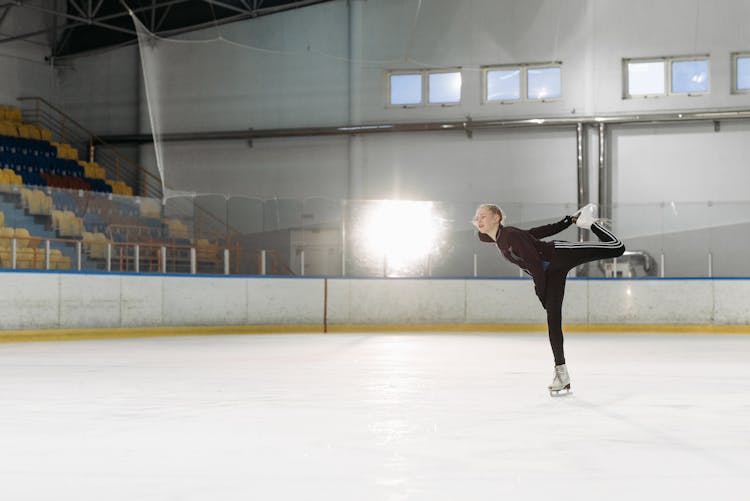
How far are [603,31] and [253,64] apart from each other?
9.37m

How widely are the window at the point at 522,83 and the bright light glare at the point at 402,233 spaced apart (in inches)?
Result: 308

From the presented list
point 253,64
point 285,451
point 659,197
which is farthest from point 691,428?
point 253,64

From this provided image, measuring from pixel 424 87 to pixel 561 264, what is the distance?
18332mm

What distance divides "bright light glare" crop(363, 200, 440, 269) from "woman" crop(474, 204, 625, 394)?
10.2 metres

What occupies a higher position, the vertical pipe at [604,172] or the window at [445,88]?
the window at [445,88]

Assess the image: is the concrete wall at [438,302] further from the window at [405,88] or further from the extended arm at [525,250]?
the extended arm at [525,250]

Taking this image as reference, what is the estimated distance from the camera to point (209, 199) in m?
17.8

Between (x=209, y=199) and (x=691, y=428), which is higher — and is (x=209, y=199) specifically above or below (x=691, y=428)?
above

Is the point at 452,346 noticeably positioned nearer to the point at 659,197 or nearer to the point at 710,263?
the point at 710,263

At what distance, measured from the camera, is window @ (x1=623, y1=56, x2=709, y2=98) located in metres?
22.9

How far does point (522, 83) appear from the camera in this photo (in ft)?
78.9

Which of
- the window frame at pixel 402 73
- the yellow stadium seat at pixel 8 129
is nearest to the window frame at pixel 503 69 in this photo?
the window frame at pixel 402 73

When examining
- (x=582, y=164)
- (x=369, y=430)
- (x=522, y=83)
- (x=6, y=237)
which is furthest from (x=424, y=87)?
(x=369, y=430)

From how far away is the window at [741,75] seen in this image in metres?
22.7
